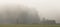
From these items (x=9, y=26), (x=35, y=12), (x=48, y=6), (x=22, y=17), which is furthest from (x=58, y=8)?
(x=9, y=26)

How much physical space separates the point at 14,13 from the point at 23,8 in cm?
9

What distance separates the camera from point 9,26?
0.62 metres

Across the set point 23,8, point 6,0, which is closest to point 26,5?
point 23,8

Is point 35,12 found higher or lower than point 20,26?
higher

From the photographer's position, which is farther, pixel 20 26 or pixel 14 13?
pixel 14 13

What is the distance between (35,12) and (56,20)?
0.18 m

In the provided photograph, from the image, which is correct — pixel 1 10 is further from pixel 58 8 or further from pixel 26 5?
pixel 58 8

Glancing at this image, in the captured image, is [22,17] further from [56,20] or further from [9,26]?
[56,20]

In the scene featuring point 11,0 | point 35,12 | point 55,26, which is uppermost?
point 11,0

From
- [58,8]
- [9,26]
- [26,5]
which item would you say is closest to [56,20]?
[58,8]

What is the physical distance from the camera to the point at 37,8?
0.77 meters

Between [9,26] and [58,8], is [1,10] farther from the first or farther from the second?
[58,8]

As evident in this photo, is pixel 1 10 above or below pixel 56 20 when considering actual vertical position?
above

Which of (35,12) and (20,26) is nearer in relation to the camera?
(20,26)
